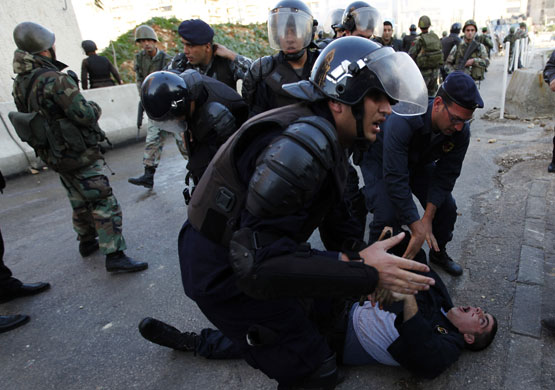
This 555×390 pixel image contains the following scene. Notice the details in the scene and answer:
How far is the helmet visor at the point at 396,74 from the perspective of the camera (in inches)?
56.9

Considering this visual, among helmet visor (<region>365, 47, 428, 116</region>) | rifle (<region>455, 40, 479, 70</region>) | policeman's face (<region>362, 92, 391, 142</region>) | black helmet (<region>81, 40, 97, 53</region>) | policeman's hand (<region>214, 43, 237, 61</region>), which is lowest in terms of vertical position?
rifle (<region>455, 40, 479, 70</region>)

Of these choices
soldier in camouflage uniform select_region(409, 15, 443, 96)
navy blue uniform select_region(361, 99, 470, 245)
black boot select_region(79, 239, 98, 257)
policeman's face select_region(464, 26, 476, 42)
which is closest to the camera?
navy blue uniform select_region(361, 99, 470, 245)

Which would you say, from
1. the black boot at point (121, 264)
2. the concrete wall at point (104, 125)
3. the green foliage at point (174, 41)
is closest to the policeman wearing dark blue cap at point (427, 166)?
the black boot at point (121, 264)

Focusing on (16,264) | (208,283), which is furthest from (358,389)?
(16,264)

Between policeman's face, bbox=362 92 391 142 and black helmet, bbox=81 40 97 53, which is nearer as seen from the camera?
policeman's face, bbox=362 92 391 142

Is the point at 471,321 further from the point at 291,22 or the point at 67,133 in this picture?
the point at 67,133

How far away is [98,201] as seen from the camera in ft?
10.4

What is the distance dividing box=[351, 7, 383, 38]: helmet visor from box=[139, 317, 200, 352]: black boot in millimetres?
3264

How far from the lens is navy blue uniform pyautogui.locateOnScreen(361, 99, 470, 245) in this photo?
2479 millimetres

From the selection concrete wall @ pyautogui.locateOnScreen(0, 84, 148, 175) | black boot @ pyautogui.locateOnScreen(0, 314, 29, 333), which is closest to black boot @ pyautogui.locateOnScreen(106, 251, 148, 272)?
black boot @ pyautogui.locateOnScreen(0, 314, 29, 333)

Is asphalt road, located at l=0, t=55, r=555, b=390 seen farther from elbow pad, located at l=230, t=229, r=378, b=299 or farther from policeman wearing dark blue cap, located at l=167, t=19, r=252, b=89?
policeman wearing dark blue cap, located at l=167, t=19, r=252, b=89

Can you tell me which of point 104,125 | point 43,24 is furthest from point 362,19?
point 43,24

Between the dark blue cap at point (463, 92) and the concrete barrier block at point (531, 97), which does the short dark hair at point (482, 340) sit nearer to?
the dark blue cap at point (463, 92)

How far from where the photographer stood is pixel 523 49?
38.2 feet
